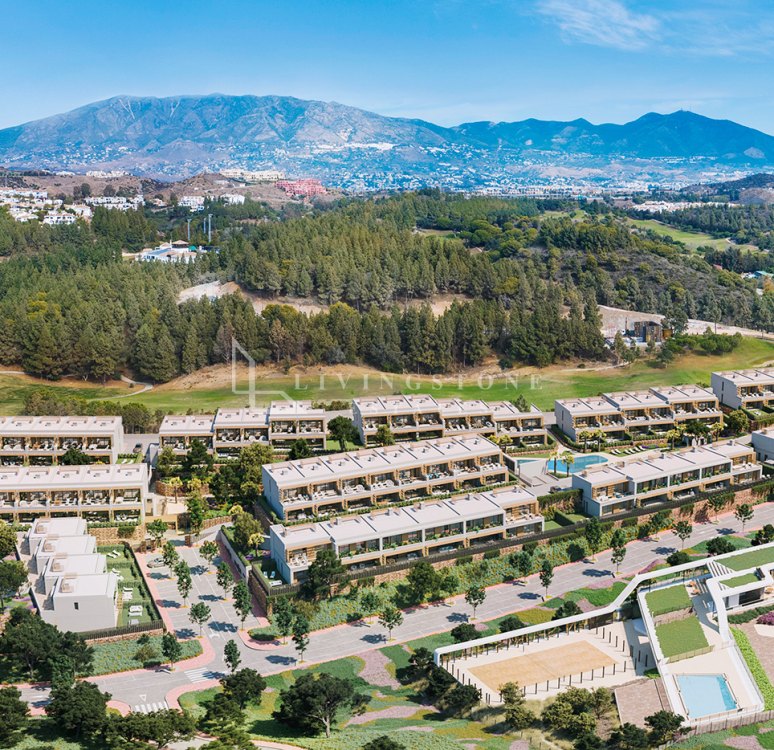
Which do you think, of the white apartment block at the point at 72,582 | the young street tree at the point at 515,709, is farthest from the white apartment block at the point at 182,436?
the young street tree at the point at 515,709

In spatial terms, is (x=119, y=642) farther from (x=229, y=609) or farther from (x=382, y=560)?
(x=382, y=560)

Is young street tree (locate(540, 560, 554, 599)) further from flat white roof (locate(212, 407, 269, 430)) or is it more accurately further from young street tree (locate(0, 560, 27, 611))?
young street tree (locate(0, 560, 27, 611))

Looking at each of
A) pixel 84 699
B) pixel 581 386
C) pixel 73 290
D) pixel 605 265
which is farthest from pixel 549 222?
pixel 84 699

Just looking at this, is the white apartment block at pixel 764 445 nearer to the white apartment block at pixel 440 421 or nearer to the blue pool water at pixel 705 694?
the white apartment block at pixel 440 421

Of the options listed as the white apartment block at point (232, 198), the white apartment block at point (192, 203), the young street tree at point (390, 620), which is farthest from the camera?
the white apartment block at point (232, 198)

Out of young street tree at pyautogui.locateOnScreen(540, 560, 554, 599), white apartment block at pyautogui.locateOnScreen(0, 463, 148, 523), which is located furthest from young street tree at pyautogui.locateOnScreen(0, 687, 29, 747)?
young street tree at pyautogui.locateOnScreen(540, 560, 554, 599)

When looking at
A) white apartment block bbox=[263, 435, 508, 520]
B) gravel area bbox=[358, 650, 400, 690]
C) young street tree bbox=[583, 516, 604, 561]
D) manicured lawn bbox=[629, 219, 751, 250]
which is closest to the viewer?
gravel area bbox=[358, 650, 400, 690]
